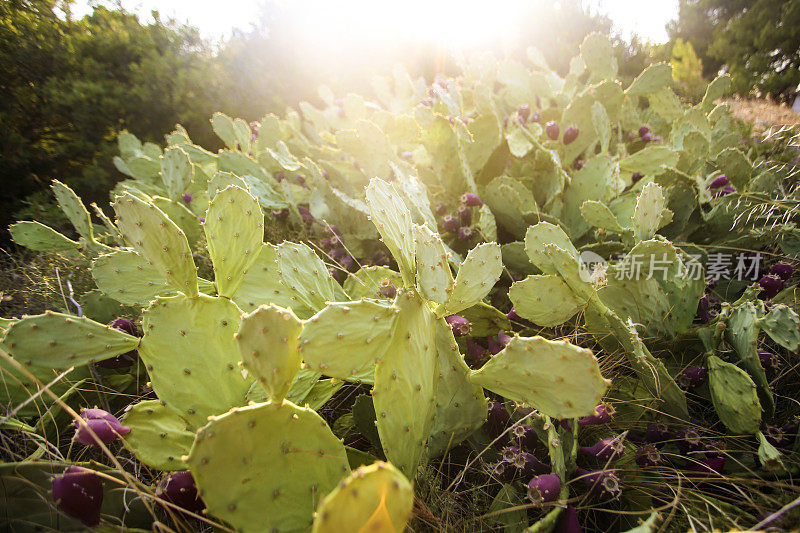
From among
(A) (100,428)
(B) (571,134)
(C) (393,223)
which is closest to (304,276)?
(C) (393,223)

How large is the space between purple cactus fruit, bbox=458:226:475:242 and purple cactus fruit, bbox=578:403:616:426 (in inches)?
28.9

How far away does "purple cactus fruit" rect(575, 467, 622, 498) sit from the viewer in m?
0.76

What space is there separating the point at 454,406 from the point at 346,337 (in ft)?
1.20

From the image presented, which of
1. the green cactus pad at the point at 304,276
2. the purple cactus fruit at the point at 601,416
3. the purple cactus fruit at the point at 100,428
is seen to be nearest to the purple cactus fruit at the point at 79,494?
the purple cactus fruit at the point at 100,428

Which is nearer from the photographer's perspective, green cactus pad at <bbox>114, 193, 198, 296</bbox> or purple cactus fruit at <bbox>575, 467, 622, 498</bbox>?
purple cactus fruit at <bbox>575, 467, 622, 498</bbox>

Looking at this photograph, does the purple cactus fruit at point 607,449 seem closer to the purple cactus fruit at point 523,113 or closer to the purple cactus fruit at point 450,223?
the purple cactus fruit at point 450,223

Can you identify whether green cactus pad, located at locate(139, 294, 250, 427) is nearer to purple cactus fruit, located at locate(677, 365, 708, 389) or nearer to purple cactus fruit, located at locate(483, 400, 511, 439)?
purple cactus fruit, located at locate(483, 400, 511, 439)

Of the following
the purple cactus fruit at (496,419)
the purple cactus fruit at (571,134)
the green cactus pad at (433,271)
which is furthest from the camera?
the purple cactus fruit at (571,134)

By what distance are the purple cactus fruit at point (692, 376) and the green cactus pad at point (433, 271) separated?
0.82 m

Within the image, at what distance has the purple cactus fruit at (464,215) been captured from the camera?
1547 mm

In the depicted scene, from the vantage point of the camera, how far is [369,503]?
1.52ft

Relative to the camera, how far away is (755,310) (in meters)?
0.97

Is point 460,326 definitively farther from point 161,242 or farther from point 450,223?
point 161,242

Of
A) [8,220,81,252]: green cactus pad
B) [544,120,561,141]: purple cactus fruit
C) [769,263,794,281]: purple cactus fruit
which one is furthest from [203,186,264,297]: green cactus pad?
[769,263,794,281]: purple cactus fruit
